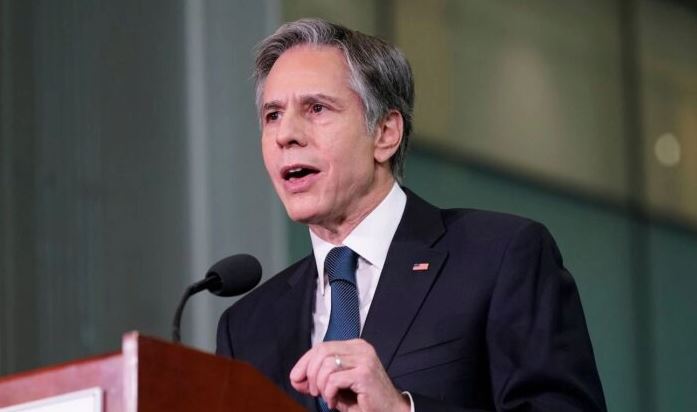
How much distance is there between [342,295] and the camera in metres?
2.95

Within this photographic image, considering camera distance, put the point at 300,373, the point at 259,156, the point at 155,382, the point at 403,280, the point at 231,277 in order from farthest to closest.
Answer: the point at 259,156, the point at 403,280, the point at 231,277, the point at 300,373, the point at 155,382

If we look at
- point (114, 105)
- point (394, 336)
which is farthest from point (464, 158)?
point (394, 336)

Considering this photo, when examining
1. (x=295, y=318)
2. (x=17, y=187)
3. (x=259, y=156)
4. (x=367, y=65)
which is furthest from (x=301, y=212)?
(x=259, y=156)

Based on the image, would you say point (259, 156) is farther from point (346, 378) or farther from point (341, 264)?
point (346, 378)

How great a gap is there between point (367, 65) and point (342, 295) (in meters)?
0.46

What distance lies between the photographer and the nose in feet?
9.90

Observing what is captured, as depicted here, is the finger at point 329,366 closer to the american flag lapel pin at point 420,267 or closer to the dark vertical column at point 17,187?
the american flag lapel pin at point 420,267

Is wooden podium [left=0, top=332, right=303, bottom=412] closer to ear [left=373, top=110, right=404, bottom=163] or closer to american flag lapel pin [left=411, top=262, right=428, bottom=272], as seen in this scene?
american flag lapel pin [left=411, top=262, right=428, bottom=272]

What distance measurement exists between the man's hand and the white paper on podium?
0.39m

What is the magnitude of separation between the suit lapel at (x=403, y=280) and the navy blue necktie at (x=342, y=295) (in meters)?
0.04

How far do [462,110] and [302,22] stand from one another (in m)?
2.52

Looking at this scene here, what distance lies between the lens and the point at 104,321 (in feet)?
16.7

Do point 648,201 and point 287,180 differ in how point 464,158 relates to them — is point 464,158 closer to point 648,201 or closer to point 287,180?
point 648,201

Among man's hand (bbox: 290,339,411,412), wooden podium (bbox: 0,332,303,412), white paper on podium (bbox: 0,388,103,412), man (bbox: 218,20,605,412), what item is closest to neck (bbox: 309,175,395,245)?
man (bbox: 218,20,605,412)
